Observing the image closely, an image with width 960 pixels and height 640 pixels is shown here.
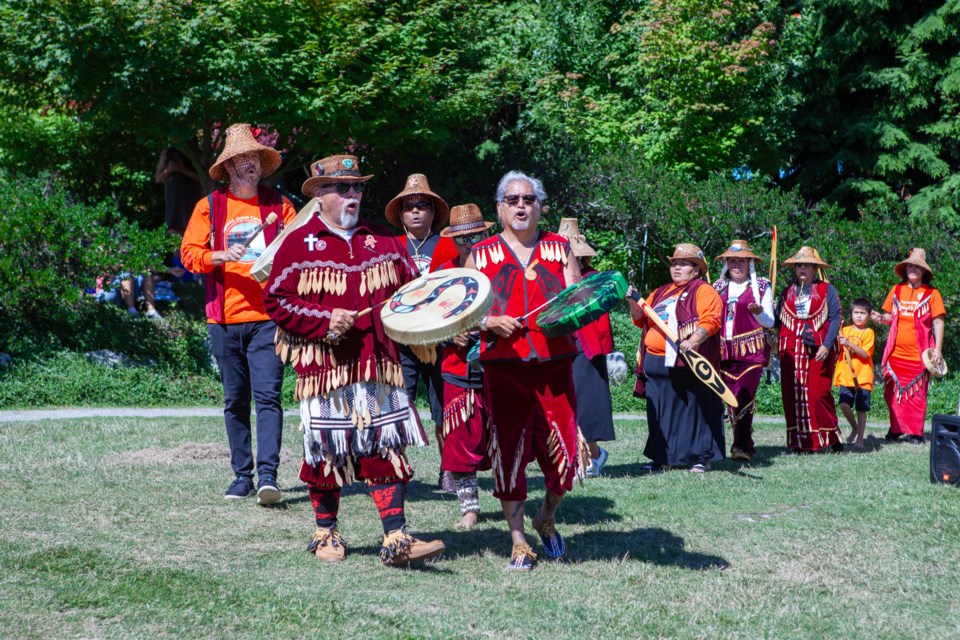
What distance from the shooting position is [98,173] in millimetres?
20516

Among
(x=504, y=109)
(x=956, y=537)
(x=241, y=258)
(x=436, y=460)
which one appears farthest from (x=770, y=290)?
(x=504, y=109)

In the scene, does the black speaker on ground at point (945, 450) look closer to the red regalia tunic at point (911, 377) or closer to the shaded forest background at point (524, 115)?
the red regalia tunic at point (911, 377)

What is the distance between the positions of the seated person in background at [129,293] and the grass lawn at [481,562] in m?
6.58

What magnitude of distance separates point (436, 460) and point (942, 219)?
46.5ft

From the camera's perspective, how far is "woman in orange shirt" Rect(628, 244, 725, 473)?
9.39m

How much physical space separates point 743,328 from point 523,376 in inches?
215

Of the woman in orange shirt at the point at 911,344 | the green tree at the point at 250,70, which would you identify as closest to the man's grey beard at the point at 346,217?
the woman in orange shirt at the point at 911,344

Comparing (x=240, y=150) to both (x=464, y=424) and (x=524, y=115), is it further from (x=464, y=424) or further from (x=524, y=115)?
(x=524, y=115)

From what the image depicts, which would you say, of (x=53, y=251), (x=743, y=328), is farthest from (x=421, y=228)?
(x=53, y=251)

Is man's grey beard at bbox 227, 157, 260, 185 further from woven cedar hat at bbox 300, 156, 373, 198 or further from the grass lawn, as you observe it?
the grass lawn

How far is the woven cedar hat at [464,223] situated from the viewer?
781cm

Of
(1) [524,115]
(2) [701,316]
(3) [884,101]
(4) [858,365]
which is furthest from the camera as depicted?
(3) [884,101]

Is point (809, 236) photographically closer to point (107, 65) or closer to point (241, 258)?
point (107, 65)

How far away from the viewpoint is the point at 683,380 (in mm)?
9609
